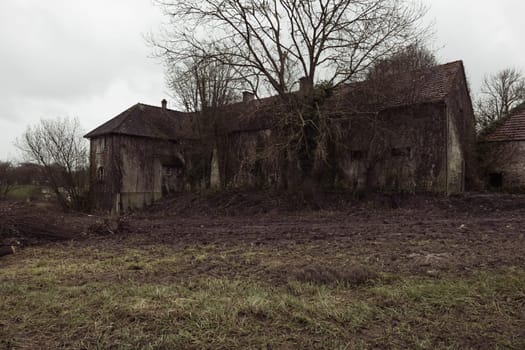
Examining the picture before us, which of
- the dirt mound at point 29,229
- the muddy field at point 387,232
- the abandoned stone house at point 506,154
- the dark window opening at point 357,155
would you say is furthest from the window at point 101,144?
the abandoned stone house at point 506,154

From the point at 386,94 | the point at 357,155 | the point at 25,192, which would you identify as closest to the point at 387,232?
the point at 386,94

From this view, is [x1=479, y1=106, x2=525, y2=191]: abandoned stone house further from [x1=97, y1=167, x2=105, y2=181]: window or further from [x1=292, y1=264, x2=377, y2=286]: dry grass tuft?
[x1=97, y1=167, x2=105, y2=181]: window

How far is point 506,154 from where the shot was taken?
814 inches

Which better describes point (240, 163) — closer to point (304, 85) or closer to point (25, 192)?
point (304, 85)

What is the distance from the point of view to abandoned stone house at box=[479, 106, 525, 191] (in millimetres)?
20105

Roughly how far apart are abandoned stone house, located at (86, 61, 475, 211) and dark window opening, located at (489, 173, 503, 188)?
1276 millimetres

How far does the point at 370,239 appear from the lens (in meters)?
9.21

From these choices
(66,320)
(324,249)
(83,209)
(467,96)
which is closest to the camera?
(66,320)

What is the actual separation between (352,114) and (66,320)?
54.4ft

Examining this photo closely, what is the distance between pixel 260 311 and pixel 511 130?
2187cm

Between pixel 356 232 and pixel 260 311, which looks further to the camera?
pixel 356 232

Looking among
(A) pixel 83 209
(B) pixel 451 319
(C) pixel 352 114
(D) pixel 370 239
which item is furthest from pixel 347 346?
(A) pixel 83 209

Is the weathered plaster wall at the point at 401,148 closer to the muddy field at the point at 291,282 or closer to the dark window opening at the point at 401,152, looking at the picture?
the dark window opening at the point at 401,152

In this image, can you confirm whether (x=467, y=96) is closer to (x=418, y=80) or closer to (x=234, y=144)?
(x=418, y=80)
